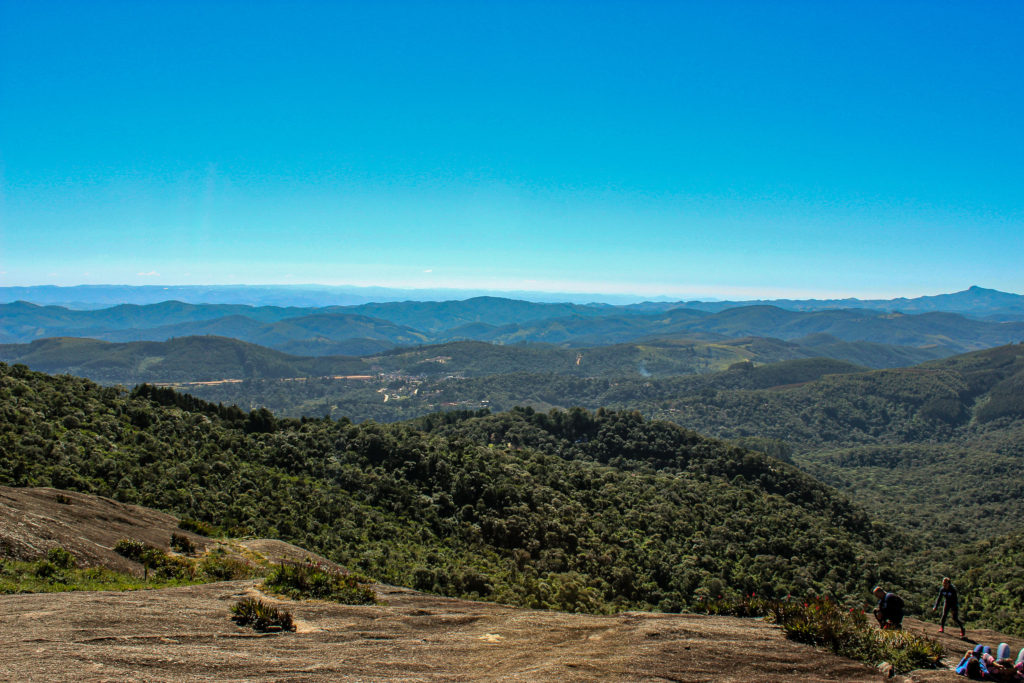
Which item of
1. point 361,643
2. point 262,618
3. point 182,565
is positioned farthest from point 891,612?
point 182,565

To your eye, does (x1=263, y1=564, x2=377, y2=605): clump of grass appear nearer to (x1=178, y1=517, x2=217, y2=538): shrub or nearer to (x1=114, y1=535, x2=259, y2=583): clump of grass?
(x1=114, y1=535, x2=259, y2=583): clump of grass

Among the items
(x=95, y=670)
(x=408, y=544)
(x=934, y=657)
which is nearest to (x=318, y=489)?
(x=408, y=544)

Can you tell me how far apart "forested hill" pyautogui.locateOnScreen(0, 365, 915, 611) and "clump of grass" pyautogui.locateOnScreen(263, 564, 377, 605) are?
12840mm

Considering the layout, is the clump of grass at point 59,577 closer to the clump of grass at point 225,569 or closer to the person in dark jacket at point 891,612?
the clump of grass at point 225,569

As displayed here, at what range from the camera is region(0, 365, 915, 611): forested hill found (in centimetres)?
3541

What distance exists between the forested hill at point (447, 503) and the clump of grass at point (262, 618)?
58.2ft

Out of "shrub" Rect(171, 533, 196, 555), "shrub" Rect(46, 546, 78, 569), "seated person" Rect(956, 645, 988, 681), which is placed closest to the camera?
"seated person" Rect(956, 645, 988, 681)

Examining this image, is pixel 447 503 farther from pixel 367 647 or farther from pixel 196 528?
pixel 367 647

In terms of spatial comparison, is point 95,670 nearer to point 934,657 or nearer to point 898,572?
point 934,657

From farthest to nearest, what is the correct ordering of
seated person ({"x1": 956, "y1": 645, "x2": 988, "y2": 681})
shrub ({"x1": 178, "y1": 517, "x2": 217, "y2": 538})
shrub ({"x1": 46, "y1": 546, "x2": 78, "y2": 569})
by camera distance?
shrub ({"x1": 178, "y1": 517, "x2": 217, "y2": 538})
shrub ({"x1": 46, "y1": 546, "x2": 78, "y2": 569})
seated person ({"x1": 956, "y1": 645, "x2": 988, "y2": 681})

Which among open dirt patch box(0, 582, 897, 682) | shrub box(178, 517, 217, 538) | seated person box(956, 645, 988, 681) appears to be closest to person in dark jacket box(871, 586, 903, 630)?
open dirt patch box(0, 582, 897, 682)

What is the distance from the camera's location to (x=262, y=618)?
14.4 m

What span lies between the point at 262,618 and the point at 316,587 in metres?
4.82

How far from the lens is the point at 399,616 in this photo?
55.4 feet
